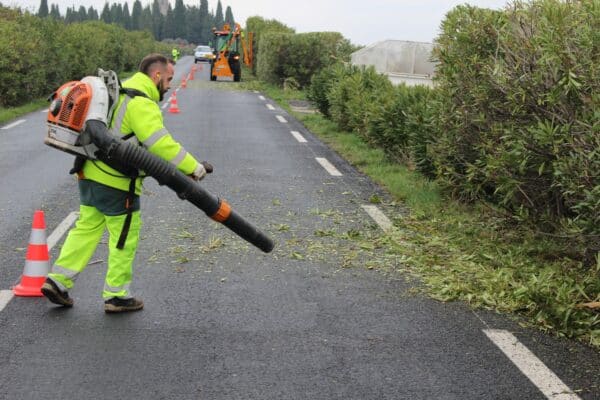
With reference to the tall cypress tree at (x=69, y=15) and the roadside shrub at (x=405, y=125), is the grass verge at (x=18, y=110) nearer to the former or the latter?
the roadside shrub at (x=405, y=125)

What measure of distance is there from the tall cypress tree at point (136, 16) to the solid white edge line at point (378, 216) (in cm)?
15324

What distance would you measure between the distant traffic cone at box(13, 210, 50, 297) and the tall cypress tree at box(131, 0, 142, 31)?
155871mm

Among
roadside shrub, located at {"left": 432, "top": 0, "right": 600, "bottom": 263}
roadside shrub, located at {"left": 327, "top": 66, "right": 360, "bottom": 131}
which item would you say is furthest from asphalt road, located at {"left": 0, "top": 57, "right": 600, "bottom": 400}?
roadside shrub, located at {"left": 327, "top": 66, "right": 360, "bottom": 131}

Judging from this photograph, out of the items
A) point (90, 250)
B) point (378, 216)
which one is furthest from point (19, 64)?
point (90, 250)

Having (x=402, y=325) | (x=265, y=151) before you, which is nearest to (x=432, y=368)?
(x=402, y=325)

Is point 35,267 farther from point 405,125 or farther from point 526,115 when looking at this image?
point 405,125

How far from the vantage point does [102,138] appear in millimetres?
4531

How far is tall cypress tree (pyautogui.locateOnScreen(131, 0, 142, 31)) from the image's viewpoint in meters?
158

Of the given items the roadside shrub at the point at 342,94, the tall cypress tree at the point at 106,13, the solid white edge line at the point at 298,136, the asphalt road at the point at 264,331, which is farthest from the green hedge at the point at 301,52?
the tall cypress tree at the point at 106,13

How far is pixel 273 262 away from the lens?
6559 mm

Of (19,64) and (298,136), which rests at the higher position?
(19,64)

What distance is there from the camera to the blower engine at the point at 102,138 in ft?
14.9

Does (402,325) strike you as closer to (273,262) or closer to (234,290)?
(234,290)

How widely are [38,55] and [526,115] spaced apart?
63.4ft
